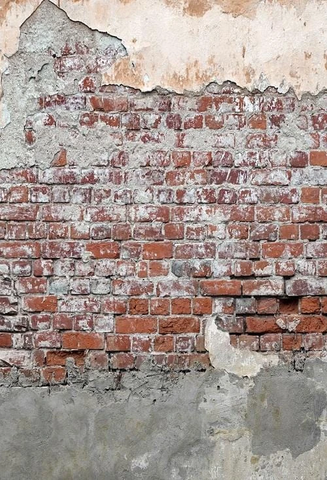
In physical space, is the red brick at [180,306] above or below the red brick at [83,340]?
above

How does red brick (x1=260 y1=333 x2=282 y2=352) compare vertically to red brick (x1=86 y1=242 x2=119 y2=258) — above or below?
below

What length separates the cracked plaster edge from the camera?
10.9 feet

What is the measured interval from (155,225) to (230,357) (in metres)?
0.72

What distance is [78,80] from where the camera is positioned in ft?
10.9

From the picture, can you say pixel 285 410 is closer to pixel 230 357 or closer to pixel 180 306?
pixel 230 357

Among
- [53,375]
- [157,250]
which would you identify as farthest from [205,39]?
[53,375]

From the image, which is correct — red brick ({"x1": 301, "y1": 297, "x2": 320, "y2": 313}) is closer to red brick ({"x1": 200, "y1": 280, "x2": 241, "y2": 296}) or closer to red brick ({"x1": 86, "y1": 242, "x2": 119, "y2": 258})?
red brick ({"x1": 200, "y1": 280, "x2": 241, "y2": 296})

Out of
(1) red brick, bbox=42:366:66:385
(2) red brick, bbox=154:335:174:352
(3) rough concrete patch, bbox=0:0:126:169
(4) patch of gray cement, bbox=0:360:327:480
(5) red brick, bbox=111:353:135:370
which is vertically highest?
(3) rough concrete patch, bbox=0:0:126:169

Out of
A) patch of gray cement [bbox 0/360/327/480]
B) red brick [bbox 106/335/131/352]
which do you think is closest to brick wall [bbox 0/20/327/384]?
red brick [bbox 106/335/131/352]

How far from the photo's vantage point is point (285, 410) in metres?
3.33

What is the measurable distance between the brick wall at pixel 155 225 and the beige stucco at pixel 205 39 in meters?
0.08

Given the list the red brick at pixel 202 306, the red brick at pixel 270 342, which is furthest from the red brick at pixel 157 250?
the red brick at pixel 270 342

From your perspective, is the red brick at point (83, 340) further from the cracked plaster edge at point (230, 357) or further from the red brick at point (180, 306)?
the cracked plaster edge at point (230, 357)

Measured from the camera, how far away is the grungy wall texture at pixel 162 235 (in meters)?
3.29
